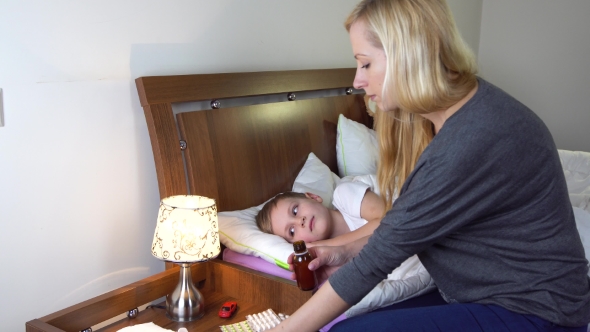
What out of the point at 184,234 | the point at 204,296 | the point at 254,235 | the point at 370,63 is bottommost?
the point at 204,296

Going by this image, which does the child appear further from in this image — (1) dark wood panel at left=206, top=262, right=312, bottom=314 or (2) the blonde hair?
(2) the blonde hair

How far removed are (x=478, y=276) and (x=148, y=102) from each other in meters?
1.07

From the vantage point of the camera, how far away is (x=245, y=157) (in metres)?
2.09

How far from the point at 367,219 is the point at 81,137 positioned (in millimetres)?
934

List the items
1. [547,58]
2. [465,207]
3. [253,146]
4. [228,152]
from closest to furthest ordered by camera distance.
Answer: [465,207]
[228,152]
[253,146]
[547,58]

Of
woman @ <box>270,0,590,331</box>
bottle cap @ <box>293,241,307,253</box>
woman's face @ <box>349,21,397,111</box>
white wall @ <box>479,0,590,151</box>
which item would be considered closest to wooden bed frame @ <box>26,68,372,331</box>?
bottle cap @ <box>293,241,307,253</box>

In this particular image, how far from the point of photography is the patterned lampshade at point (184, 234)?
4.99ft

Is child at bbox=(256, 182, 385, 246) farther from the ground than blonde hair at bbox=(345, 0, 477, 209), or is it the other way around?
blonde hair at bbox=(345, 0, 477, 209)

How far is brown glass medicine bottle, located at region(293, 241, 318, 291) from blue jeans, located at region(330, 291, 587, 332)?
0.92 feet

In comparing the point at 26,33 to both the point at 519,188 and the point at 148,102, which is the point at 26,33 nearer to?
the point at 148,102

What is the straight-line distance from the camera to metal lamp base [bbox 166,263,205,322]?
1.60m

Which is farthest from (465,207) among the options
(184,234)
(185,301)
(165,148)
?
(165,148)

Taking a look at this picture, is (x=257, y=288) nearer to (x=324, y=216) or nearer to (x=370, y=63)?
(x=324, y=216)

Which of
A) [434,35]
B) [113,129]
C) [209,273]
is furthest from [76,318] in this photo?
[434,35]
